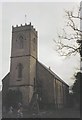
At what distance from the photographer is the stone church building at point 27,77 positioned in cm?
5031

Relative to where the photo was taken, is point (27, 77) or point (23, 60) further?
point (23, 60)

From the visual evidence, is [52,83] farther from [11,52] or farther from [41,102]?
[11,52]

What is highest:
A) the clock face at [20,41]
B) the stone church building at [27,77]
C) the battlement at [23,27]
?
the battlement at [23,27]

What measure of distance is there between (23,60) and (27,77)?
319cm

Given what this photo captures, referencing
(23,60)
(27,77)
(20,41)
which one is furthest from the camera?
(20,41)

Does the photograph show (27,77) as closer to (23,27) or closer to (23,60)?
(23,60)

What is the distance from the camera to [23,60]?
52750 millimetres

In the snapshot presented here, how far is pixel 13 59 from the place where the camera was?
53.5 metres

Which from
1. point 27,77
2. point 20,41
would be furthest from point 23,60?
point 20,41

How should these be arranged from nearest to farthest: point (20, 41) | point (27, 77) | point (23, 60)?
point (27, 77), point (23, 60), point (20, 41)

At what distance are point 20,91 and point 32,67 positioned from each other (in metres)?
5.35

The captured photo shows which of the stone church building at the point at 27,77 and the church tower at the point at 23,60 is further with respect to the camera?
the church tower at the point at 23,60

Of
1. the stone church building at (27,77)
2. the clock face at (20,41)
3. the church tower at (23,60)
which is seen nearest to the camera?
the stone church building at (27,77)

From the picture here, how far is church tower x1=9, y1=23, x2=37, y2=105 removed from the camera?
5131 centimetres
